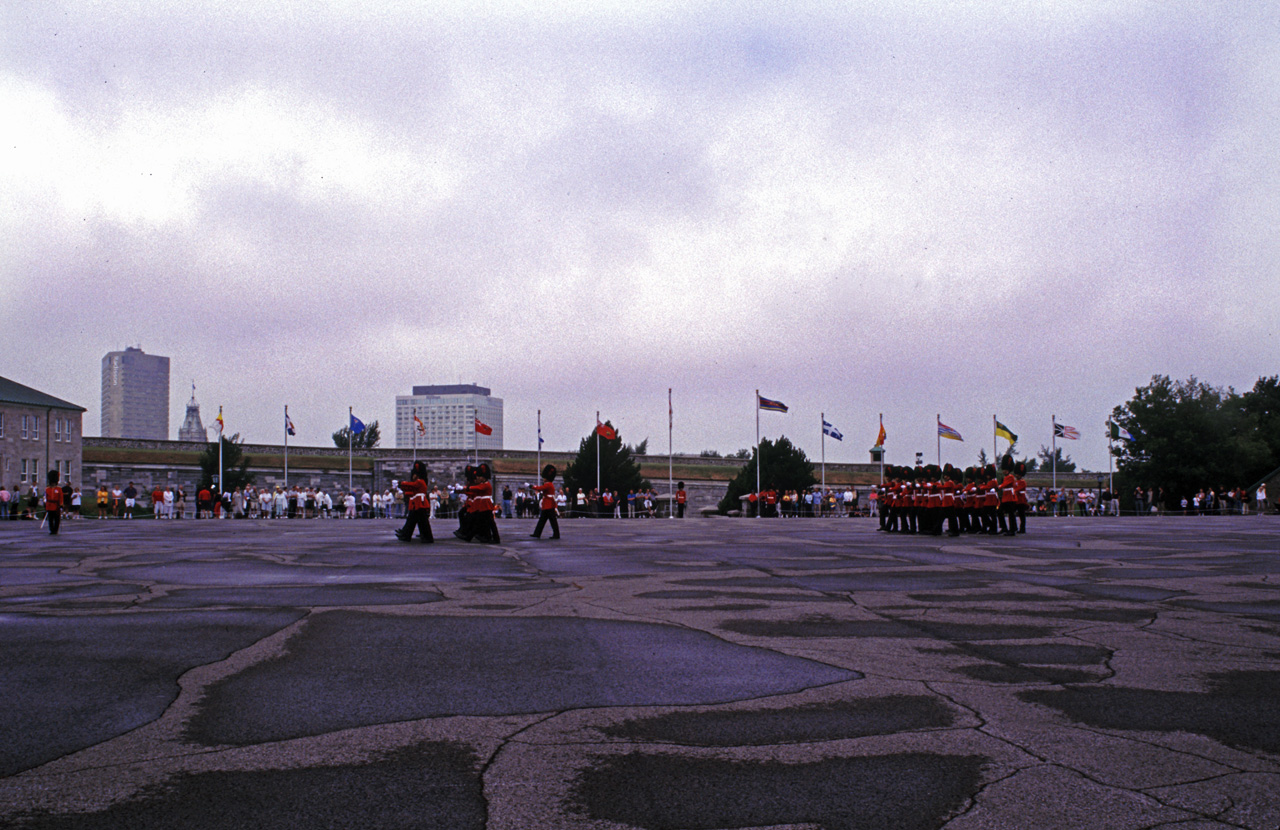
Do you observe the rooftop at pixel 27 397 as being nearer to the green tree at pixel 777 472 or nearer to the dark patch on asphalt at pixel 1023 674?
the green tree at pixel 777 472

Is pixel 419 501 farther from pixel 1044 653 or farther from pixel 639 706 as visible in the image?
pixel 639 706

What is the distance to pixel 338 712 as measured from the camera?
5.10m

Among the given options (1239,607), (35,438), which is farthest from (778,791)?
(35,438)

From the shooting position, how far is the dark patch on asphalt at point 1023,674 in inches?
235

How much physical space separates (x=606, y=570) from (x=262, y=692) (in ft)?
27.0

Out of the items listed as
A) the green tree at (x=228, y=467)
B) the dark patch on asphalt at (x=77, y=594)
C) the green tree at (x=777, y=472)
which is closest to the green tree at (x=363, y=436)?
the green tree at (x=228, y=467)

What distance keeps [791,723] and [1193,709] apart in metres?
2.06

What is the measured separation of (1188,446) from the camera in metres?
74.8

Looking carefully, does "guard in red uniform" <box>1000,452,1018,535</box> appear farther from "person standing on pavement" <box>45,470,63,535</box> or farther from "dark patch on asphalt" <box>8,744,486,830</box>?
"dark patch on asphalt" <box>8,744,486,830</box>

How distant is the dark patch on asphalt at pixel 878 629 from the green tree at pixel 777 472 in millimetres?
56944

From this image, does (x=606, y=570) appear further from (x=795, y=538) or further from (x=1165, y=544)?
(x=1165, y=544)

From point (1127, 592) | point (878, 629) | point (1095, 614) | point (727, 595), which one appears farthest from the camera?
point (1127, 592)

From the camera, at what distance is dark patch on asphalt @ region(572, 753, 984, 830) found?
11.7 ft

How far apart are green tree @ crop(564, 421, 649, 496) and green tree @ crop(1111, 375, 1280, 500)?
35484 mm
